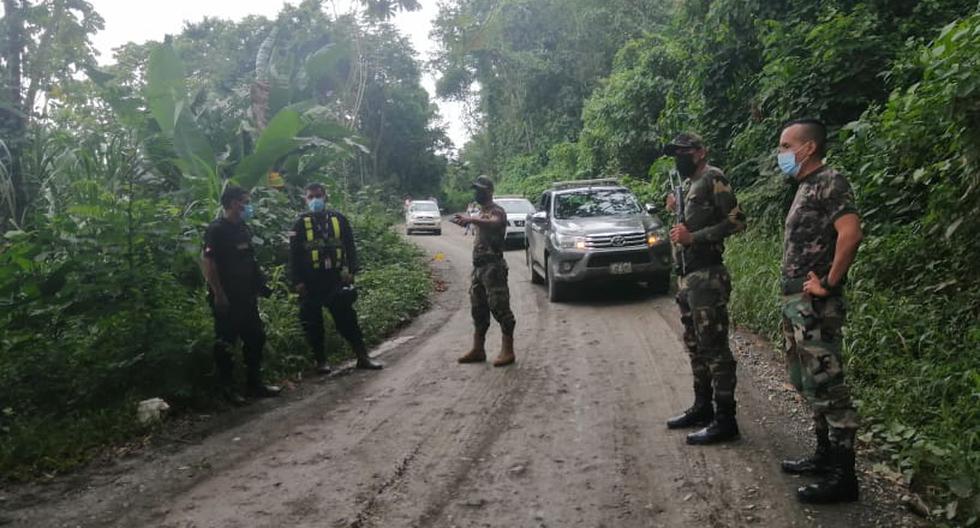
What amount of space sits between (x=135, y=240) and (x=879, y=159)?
6.79 m

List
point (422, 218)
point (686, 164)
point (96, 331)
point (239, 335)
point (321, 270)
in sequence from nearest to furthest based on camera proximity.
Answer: point (686, 164) → point (96, 331) → point (239, 335) → point (321, 270) → point (422, 218)

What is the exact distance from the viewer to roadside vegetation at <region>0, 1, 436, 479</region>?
17.7 ft

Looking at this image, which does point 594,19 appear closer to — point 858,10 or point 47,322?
point 858,10

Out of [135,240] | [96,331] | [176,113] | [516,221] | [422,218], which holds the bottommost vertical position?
[96,331]

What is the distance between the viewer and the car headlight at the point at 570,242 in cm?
996

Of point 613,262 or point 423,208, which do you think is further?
point 423,208

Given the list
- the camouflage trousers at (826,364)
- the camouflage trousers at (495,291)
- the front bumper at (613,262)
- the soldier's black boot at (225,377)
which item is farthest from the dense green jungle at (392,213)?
the camouflage trousers at (495,291)

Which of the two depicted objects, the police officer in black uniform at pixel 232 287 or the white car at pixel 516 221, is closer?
the police officer in black uniform at pixel 232 287

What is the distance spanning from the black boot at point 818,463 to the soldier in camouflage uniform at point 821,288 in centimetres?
2

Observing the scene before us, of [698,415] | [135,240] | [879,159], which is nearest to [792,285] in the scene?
Result: [698,415]

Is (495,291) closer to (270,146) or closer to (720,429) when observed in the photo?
(720,429)

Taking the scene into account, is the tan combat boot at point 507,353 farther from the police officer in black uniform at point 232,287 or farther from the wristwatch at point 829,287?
the wristwatch at point 829,287

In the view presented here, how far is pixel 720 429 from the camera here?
4.38m

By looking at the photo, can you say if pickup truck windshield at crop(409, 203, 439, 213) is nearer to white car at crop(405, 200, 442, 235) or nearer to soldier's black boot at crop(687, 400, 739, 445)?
white car at crop(405, 200, 442, 235)
